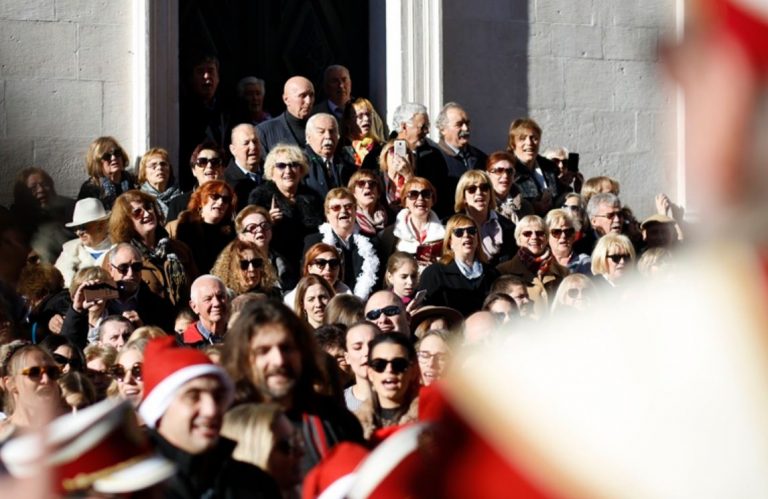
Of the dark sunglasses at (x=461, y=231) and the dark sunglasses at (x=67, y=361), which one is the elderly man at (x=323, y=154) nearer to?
the dark sunglasses at (x=461, y=231)

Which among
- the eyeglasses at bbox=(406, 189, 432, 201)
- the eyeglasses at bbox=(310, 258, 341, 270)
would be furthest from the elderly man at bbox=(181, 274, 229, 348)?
the eyeglasses at bbox=(406, 189, 432, 201)

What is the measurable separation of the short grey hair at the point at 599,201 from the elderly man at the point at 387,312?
12.4 ft

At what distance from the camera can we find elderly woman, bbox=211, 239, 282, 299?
1001 cm

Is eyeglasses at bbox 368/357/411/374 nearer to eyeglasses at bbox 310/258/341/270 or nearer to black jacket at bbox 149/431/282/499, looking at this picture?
black jacket at bbox 149/431/282/499

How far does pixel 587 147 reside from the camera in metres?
15.5

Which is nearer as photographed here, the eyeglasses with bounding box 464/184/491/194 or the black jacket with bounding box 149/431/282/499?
the black jacket with bounding box 149/431/282/499

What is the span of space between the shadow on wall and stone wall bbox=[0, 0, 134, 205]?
9.36 feet

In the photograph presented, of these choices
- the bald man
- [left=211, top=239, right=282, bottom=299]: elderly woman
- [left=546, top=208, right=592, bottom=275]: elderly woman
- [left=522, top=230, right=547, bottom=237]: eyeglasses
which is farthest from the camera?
the bald man

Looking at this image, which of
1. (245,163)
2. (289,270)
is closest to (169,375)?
(289,270)

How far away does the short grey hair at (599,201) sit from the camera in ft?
42.2

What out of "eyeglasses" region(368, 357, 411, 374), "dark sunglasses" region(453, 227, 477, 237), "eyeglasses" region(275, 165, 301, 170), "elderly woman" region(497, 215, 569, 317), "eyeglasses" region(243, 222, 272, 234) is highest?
"eyeglasses" region(275, 165, 301, 170)

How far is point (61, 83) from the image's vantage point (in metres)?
13.6

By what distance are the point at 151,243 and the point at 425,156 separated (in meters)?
2.57

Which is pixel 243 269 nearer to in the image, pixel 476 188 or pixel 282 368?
pixel 476 188
